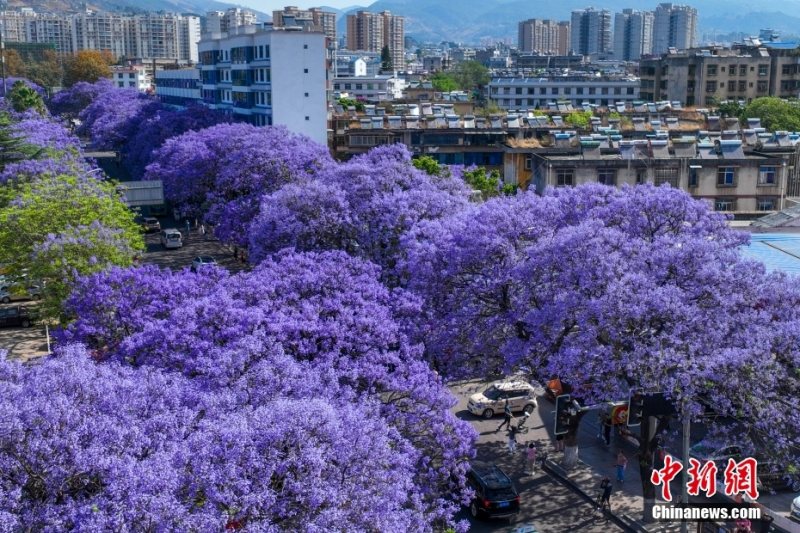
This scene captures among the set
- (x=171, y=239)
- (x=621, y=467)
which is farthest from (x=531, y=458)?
(x=171, y=239)

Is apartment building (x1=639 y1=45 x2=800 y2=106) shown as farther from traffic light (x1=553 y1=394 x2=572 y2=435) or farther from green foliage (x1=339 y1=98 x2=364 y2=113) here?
traffic light (x1=553 y1=394 x2=572 y2=435)

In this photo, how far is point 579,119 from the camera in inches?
3182

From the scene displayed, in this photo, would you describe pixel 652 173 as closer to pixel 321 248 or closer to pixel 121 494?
pixel 321 248

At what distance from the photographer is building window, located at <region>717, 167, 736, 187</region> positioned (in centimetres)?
4881

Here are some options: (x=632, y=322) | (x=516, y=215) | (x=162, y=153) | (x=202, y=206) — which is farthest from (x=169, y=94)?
(x=632, y=322)

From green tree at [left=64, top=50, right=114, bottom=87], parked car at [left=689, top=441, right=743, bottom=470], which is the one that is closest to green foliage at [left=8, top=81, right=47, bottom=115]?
green tree at [left=64, top=50, right=114, bottom=87]

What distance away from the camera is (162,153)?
6256 centimetres

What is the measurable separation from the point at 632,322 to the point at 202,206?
35906 millimetres

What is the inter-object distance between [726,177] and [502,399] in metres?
24.2

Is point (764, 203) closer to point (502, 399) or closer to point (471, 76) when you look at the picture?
point (502, 399)

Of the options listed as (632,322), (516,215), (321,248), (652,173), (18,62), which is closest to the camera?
(632,322)

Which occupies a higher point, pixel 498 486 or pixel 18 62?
pixel 18 62

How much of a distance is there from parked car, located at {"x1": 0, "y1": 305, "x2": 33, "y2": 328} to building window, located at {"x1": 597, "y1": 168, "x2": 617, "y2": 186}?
1169 inches

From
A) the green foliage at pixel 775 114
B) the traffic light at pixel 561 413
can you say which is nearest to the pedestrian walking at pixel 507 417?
the traffic light at pixel 561 413
